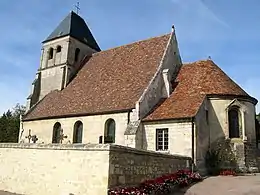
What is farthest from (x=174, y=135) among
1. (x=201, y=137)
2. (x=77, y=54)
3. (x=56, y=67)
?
(x=77, y=54)

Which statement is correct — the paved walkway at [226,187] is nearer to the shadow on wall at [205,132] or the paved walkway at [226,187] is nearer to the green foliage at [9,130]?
the shadow on wall at [205,132]

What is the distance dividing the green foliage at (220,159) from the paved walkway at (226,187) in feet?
7.37

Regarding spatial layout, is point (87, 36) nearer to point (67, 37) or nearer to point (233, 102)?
point (67, 37)

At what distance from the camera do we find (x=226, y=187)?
14688 mm

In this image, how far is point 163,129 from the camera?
19422 mm

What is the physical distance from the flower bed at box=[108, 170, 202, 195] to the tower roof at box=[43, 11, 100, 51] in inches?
773

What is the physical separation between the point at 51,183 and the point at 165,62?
13.5m

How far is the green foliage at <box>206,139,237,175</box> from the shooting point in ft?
63.4

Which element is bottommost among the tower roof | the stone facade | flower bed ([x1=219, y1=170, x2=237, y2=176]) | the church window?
flower bed ([x1=219, y1=170, x2=237, y2=176])

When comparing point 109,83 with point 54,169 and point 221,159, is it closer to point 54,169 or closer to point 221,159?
point 221,159

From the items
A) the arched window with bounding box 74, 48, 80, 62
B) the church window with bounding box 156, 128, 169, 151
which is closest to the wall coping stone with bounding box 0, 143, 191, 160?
the church window with bounding box 156, 128, 169, 151

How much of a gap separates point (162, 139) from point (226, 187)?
18.5 feet

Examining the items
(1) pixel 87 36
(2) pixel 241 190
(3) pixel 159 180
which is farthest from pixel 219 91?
(1) pixel 87 36

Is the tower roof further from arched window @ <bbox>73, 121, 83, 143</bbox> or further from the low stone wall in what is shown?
the low stone wall
